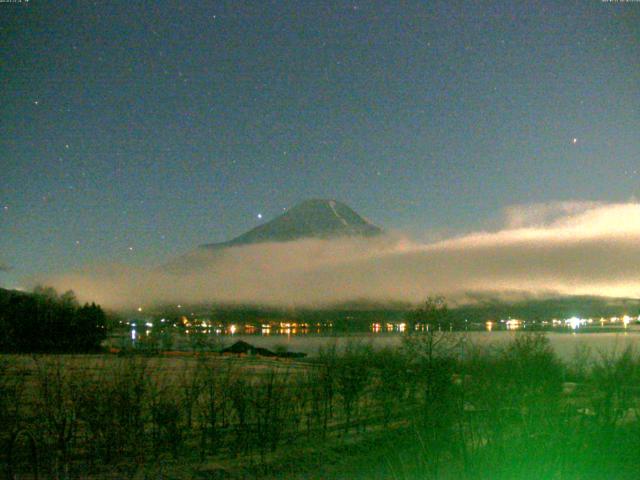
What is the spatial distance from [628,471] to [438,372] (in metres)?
12.5

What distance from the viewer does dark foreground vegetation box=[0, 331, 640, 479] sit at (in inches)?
233

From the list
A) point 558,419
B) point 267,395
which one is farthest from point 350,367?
point 558,419

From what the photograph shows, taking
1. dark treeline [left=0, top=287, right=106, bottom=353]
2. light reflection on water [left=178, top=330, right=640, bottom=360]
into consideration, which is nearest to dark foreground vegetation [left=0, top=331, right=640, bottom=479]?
light reflection on water [left=178, top=330, right=640, bottom=360]

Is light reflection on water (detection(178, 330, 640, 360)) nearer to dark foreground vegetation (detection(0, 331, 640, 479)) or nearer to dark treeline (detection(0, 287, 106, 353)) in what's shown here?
dark foreground vegetation (detection(0, 331, 640, 479))

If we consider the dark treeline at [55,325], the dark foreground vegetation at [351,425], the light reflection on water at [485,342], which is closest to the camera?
the dark foreground vegetation at [351,425]

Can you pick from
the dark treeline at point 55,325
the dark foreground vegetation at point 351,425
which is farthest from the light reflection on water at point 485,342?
the dark treeline at point 55,325

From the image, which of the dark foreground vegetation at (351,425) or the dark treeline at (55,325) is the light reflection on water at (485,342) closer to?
the dark foreground vegetation at (351,425)

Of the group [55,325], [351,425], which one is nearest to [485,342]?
[351,425]

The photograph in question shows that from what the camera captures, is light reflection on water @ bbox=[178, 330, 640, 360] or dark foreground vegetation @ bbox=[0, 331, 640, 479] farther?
light reflection on water @ bbox=[178, 330, 640, 360]

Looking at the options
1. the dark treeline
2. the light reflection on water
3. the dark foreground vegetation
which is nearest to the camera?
the dark foreground vegetation

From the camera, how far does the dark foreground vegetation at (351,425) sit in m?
5.91

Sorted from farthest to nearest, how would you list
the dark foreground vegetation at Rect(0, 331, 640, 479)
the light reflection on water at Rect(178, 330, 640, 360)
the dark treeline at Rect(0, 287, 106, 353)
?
1. the dark treeline at Rect(0, 287, 106, 353)
2. the light reflection on water at Rect(178, 330, 640, 360)
3. the dark foreground vegetation at Rect(0, 331, 640, 479)

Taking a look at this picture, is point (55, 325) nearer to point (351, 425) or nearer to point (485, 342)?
point (485, 342)

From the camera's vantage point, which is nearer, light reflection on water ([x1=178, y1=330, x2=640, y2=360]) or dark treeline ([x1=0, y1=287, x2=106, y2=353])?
light reflection on water ([x1=178, y1=330, x2=640, y2=360])
